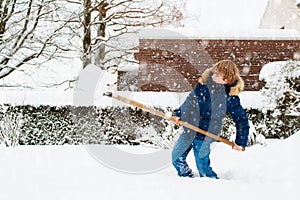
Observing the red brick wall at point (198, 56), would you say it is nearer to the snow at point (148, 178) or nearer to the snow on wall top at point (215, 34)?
the snow on wall top at point (215, 34)

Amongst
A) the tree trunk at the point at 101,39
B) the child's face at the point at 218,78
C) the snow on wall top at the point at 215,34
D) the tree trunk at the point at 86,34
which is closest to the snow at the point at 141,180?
the child's face at the point at 218,78

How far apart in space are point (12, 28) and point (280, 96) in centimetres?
946

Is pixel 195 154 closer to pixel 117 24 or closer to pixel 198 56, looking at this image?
pixel 198 56

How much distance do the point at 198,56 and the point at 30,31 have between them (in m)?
5.91

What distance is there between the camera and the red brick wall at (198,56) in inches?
480

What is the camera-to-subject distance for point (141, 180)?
329cm

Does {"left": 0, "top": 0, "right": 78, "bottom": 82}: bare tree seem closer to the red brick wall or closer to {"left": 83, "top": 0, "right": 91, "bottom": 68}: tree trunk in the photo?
{"left": 83, "top": 0, "right": 91, "bottom": 68}: tree trunk

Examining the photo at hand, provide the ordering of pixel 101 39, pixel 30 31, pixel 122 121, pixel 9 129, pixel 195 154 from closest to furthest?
pixel 195 154
pixel 9 129
pixel 122 121
pixel 30 31
pixel 101 39

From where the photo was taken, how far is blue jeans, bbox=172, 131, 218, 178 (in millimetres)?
3887

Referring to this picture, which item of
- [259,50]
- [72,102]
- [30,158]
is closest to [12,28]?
[72,102]

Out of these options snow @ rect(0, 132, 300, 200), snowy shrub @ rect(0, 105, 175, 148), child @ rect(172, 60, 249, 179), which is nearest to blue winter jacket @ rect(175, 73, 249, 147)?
child @ rect(172, 60, 249, 179)

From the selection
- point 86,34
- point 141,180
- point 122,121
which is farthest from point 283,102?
point 86,34

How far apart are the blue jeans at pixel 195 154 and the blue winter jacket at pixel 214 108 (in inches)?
2.9

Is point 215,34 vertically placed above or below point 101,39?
above
